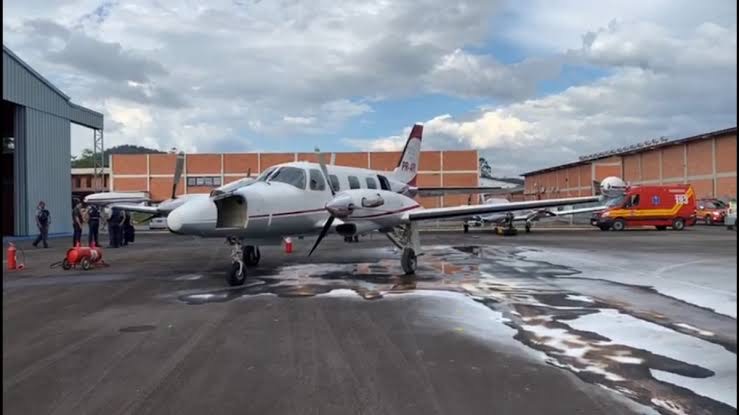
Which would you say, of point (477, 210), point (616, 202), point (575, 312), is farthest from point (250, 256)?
point (616, 202)

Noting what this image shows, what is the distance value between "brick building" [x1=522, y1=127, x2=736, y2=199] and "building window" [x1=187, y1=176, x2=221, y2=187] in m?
29.9

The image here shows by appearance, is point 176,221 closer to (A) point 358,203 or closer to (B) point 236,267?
(B) point 236,267

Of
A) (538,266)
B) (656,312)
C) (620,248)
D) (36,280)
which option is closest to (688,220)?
(620,248)

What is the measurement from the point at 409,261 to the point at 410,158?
26.8 ft

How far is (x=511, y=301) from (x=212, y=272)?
7852 millimetres

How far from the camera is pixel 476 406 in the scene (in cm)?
455

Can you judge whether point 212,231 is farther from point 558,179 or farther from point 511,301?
point 558,179

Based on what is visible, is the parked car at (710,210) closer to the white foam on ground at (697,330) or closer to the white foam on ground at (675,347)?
the white foam on ground at (697,330)

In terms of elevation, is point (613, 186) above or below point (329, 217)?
above

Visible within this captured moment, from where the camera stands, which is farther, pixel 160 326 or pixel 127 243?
pixel 127 243

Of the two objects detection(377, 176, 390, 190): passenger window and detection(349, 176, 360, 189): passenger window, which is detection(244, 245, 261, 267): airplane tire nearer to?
detection(349, 176, 360, 189): passenger window

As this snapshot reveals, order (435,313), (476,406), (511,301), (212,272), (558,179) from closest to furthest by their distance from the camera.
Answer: (476,406) < (435,313) < (511,301) < (212,272) < (558,179)

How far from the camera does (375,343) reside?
667 centimetres

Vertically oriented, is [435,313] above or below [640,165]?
below
